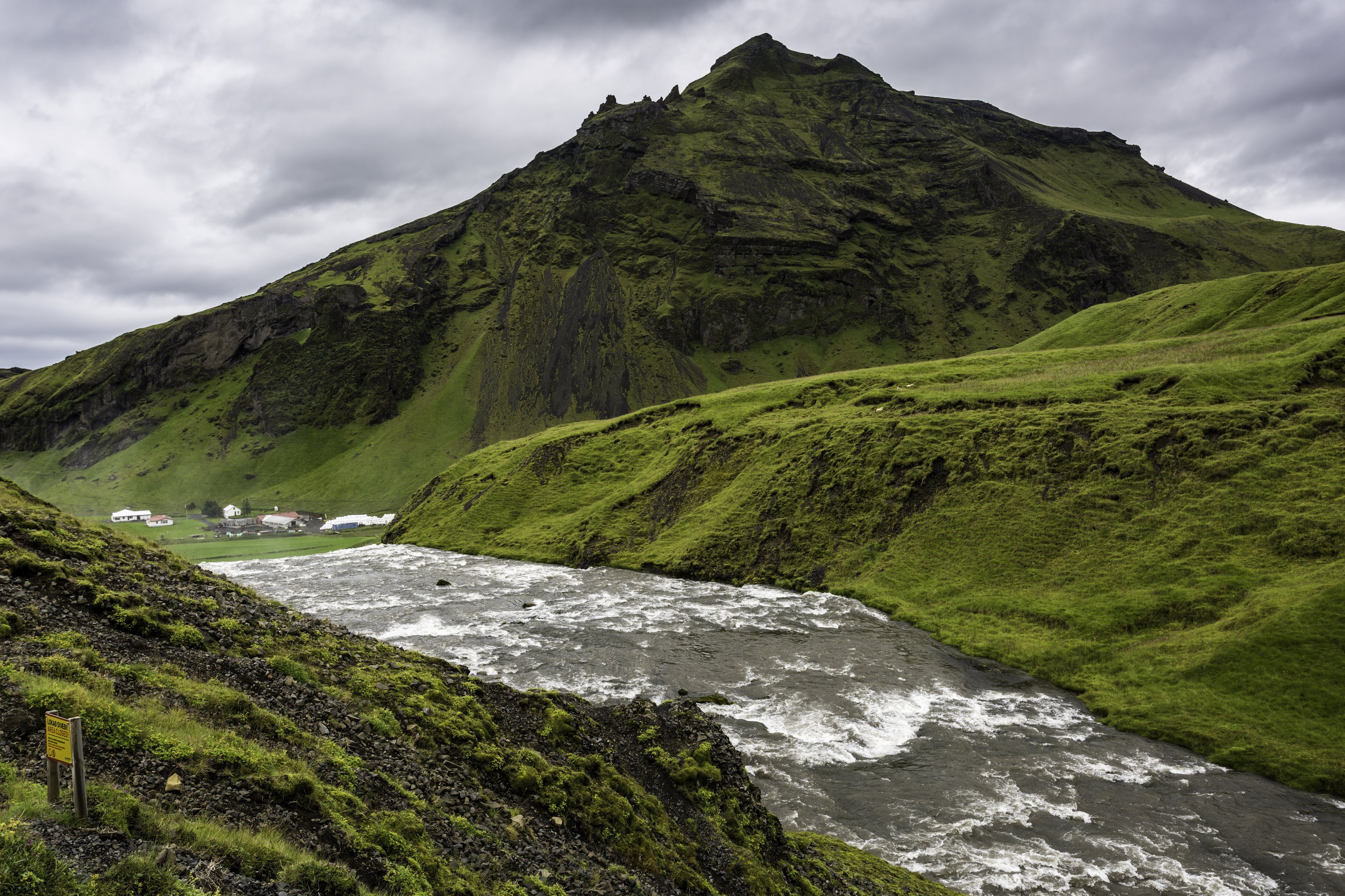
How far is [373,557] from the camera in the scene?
7594 centimetres

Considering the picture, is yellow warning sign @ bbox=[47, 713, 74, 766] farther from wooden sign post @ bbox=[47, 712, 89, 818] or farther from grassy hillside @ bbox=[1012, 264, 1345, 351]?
grassy hillside @ bbox=[1012, 264, 1345, 351]

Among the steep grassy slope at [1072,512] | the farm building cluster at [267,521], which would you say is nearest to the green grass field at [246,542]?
the farm building cluster at [267,521]

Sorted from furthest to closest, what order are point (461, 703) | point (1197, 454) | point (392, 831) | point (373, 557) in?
1. point (373, 557)
2. point (1197, 454)
3. point (461, 703)
4. point (392, 831)

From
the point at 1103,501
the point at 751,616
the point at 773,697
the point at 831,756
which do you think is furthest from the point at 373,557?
the point at 1103,501

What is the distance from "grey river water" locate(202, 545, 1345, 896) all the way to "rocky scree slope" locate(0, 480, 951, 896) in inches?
169

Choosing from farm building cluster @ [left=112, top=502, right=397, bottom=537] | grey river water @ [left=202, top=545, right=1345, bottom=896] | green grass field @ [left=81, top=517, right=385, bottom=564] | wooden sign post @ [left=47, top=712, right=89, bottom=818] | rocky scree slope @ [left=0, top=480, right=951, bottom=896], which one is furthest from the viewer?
farm building cluster @ [left=112, top=502, right=397, bottom=537]

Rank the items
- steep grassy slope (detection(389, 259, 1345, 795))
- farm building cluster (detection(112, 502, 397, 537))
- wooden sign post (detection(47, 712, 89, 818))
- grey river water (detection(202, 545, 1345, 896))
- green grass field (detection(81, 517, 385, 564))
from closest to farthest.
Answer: wooden sign post (detection(47, 712, 89, 818)) → grey river water (detection(202, 545, 1345, 896)) → steep grassy slope (detection(389, 259, 1345, 795)) → green grass field (detection(81, 517, 385, 564)) → farm building cluster (detection(112, 502, 397, 537))

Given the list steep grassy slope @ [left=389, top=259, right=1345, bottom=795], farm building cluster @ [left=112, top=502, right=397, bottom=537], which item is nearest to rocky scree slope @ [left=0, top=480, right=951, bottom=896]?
steep grassy slope @ [left=389, top=259, right=1345, bottom=795]

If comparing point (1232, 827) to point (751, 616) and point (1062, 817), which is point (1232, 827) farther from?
point (751, 616)

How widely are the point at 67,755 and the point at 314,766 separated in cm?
434

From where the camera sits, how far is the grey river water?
20.1 metres

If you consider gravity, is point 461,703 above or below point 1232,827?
above

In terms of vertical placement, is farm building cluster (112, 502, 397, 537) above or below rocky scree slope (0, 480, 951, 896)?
below

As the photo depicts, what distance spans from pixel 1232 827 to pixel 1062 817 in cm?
513
